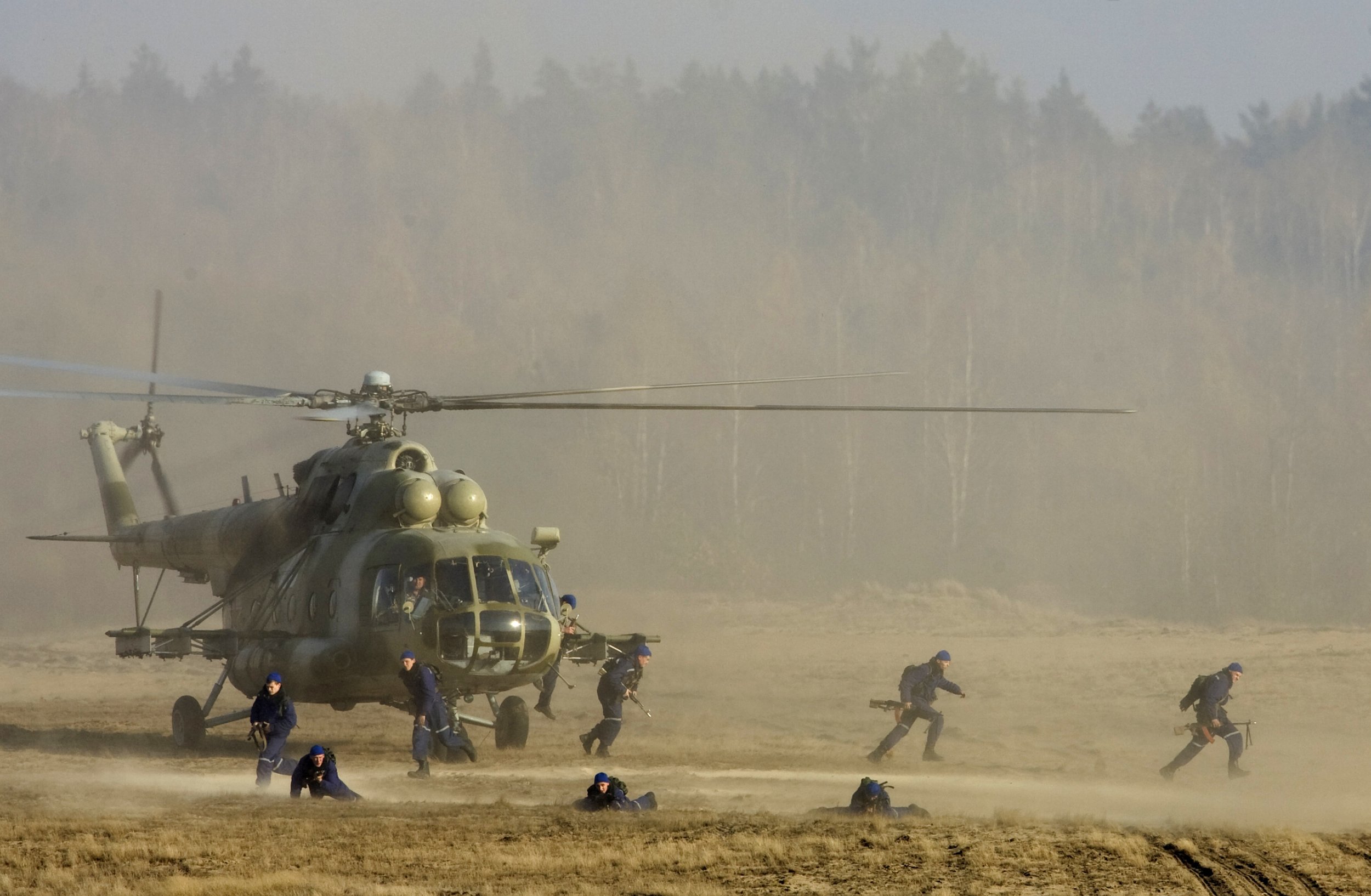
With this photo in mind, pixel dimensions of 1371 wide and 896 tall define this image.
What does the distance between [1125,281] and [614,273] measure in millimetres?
23801

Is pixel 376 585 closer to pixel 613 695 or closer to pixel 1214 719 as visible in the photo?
pixel 613 695

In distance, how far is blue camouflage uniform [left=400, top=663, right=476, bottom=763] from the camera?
16.1 metres

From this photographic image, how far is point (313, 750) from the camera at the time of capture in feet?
47.5

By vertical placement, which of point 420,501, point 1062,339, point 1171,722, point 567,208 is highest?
point 567,208

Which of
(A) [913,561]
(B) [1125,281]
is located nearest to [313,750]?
(A) [913,561]

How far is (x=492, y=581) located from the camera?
16.8 m

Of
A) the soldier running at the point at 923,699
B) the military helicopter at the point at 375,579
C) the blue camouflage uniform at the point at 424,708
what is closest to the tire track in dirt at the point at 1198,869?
the military helicopter at the point at 375,579

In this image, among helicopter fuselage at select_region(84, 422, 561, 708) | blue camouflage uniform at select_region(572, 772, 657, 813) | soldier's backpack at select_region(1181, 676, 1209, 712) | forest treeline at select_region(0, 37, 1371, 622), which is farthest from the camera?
forest treeline at select_region(0, 37, 1371, 622)

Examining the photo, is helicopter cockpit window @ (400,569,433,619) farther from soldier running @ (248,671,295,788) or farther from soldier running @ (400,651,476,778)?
soldier running @ (248,671,295,788)

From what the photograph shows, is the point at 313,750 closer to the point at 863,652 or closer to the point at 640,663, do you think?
the point at 640,663

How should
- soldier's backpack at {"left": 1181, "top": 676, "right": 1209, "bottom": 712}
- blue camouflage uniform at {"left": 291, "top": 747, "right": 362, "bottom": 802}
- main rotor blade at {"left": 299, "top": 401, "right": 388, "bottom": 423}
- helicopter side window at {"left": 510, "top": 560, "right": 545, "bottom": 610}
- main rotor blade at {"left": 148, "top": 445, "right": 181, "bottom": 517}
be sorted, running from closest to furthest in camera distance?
1. blue camouflage uniform at {"left": 291, "top": 747, "right": 362, "bottom": 802}
2. main rotor blade at {"left": 299, "top": 401, "right": 388, "bottom": 423}
3. helicopter side window at {"left": 510, "top": 560, "right": 545, "bottom": 610}
4. soldier's backpack at {"left": 1181, "top": 676, "right": 1209, "bottom": 712}
5. main rotor blade at {"left": 148, "top": 445, "right": 181, "bottom": 517}

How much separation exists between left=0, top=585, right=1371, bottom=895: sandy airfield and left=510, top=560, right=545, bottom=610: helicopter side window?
190cm

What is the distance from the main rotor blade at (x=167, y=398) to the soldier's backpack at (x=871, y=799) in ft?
21.3

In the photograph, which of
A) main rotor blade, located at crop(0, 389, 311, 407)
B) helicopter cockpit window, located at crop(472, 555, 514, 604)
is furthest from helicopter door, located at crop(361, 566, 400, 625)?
main rotor blade, located at crop(0, 389, 311, 407)
